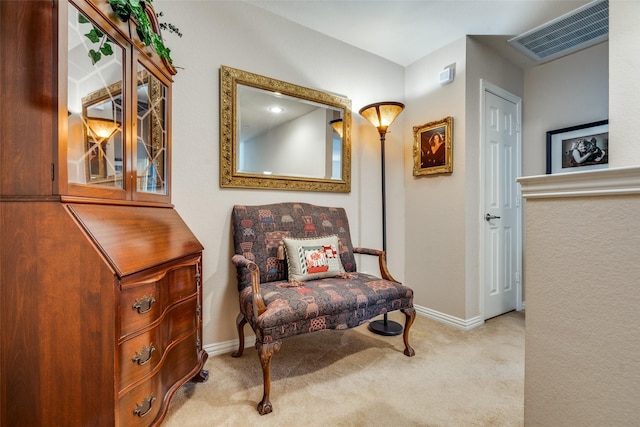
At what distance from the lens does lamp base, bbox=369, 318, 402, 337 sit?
2.33m

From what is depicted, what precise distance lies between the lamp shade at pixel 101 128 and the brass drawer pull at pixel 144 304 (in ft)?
2.26

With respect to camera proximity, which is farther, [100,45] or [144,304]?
[100,45]

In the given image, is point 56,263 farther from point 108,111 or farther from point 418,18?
point 418,18

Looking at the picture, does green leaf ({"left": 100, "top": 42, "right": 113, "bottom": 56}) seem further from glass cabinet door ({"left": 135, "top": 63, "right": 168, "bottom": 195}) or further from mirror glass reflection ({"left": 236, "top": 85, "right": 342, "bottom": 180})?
mirror glass reflection ({"left": 236, "top": 85, "right": 342, "bottom": 180})

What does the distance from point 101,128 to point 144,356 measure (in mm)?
934

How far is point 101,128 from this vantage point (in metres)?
1.20

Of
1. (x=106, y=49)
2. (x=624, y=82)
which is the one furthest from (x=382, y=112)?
(x=106, y=49)

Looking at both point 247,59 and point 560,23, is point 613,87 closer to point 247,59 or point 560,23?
point 560,23

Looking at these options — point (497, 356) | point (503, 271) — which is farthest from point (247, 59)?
point (503, 271)

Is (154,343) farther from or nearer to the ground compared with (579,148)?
nearer to the ground

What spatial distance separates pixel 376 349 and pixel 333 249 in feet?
2.59

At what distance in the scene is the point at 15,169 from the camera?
97cm

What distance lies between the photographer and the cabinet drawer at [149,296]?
99 centimetres

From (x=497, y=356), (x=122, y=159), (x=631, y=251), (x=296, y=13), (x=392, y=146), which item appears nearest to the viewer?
(x=631, y=251)
